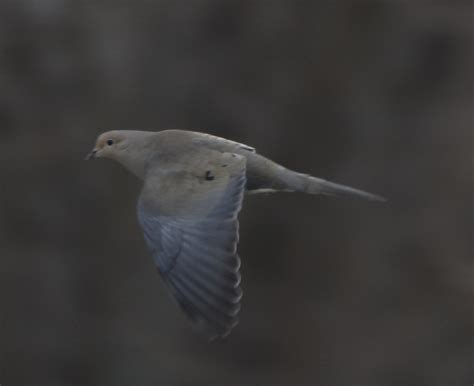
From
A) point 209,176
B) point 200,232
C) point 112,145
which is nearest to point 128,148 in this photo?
point 112,145

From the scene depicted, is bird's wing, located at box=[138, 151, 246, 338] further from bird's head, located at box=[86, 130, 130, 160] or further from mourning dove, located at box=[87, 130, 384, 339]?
bird's head, located at box=[86, 130, 130, 160]

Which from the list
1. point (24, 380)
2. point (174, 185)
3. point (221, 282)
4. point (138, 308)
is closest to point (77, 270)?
point (138, 308)

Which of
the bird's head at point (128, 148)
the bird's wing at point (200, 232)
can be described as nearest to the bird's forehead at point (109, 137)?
the bird's head at point (128, 148)

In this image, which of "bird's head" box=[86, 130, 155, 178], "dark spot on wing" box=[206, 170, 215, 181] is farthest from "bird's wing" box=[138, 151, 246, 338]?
"bird's head" box=[86, 130, 155, 178]

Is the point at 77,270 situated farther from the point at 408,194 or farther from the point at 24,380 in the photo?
the point at 408,194

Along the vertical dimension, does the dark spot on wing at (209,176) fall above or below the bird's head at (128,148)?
above

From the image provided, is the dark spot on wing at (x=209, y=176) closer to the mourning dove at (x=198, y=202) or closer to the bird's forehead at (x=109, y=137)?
the mourning dove at (x=198, y=202)
